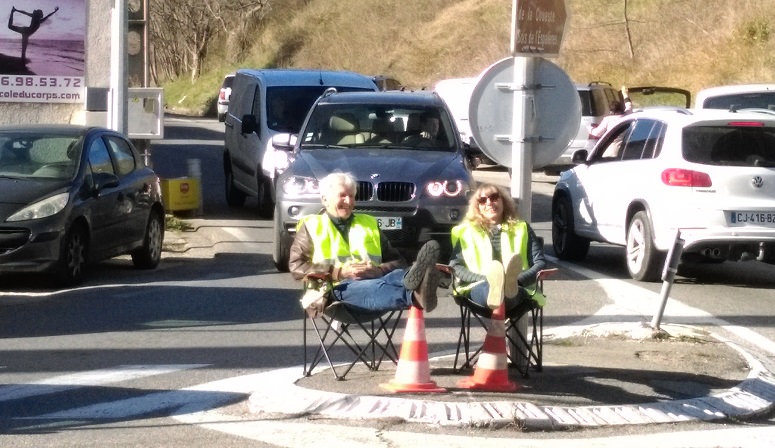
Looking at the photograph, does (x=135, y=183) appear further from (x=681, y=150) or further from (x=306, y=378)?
(x=306, y=378)

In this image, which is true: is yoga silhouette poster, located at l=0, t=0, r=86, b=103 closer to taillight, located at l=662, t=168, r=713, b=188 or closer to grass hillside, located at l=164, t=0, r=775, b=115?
taillight, located at l=662, t=168, r=713, b=188

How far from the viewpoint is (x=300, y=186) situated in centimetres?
1366

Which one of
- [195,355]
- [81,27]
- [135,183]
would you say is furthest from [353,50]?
[195,355]

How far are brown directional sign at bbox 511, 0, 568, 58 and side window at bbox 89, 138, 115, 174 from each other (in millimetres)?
6487

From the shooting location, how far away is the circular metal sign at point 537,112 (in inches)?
349

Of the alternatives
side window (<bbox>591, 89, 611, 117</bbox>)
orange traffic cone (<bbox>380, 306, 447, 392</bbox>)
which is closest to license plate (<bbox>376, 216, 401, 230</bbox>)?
orange traffic cone (<bbox>380, 306, 447, 392</bbox>)

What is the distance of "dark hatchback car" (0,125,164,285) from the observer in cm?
1281

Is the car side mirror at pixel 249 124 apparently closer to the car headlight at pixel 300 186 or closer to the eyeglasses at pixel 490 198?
the car headlight at pixel 300 186

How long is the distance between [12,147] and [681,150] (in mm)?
6880

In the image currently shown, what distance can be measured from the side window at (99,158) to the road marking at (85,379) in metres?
5.00

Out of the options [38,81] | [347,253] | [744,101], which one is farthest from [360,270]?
[38,81]

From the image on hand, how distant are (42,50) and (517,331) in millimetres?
13661

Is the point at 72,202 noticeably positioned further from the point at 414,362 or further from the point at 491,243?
the point at 414,362

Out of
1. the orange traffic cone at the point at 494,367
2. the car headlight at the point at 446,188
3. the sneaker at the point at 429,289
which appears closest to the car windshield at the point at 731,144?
the car headlight at the point at 446,188
